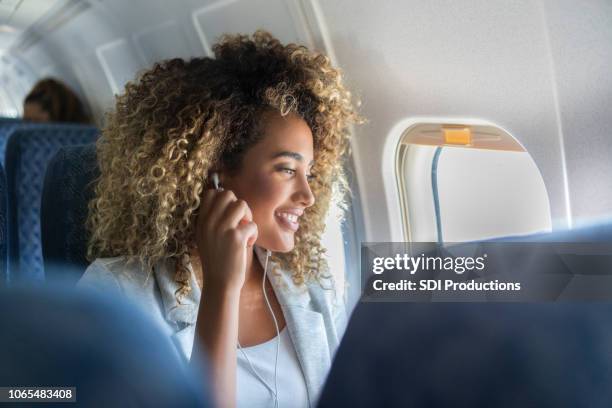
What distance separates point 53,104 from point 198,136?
294 centimetres

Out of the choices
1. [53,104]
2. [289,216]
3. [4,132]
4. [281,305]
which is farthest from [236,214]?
[53,104]

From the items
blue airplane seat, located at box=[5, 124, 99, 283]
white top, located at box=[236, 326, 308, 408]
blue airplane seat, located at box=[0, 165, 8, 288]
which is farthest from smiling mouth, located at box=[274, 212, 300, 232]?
blue airplane seat, located at box=[5, 124, 99, 283]

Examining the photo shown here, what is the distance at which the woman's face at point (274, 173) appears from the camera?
1.39 meters

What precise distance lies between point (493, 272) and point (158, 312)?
0.64 metres

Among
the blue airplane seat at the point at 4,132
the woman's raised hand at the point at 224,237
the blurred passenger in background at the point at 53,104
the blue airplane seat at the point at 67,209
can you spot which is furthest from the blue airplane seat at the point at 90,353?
the blurred passenger in background at the point at 53,104

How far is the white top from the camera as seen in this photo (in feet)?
4.66

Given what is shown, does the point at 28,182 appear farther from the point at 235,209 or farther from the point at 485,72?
the point at 485,72

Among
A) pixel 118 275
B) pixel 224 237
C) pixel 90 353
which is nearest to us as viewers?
pixel 90 353

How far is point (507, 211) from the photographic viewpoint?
4.71ft

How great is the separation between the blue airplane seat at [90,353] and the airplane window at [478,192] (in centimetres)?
74

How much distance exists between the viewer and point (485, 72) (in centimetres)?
146

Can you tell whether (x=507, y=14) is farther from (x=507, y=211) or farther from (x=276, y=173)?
(x=276, y=173)

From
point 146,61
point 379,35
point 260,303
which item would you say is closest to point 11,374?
point 260,303

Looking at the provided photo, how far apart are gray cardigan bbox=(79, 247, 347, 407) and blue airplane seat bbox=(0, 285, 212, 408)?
50 centimetres
